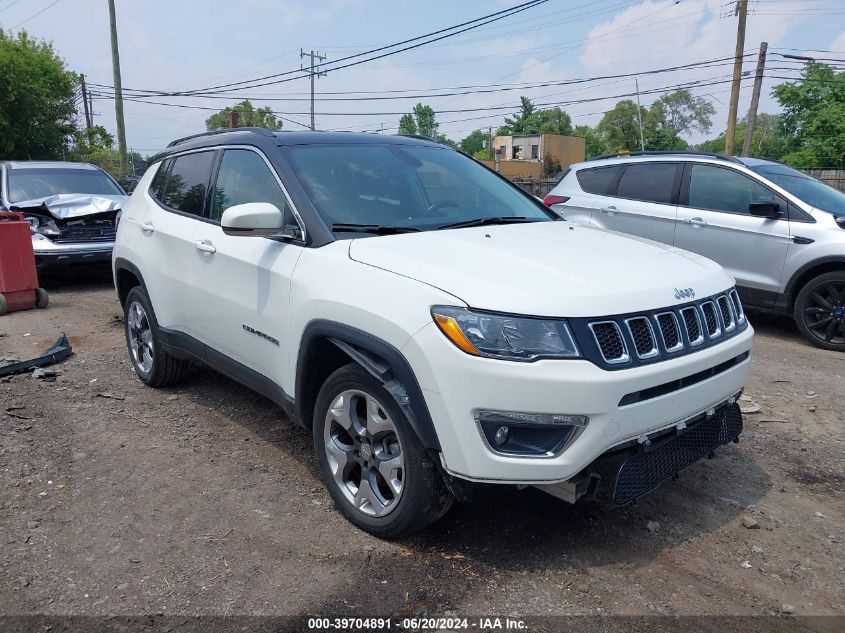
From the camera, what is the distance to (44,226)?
9578mm

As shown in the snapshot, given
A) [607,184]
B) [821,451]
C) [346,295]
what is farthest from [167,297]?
[607,184]

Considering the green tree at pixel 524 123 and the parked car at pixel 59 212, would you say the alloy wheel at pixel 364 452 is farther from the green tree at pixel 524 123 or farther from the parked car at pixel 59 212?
the green tree at pixel 524 123

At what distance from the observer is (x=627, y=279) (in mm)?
2916

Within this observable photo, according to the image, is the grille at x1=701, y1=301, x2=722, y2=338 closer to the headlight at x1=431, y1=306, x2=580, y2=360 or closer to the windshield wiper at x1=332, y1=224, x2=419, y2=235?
the headlight at x1=431, y1=306, x2=580, y2=360

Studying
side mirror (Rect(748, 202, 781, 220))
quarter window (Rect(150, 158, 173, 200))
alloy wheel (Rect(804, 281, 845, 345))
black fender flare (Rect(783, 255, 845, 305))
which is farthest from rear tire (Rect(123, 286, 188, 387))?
alloy wheel (Rect(804, 281, 845, 345))

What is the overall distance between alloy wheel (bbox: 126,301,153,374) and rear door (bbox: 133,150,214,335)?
423 millimetres

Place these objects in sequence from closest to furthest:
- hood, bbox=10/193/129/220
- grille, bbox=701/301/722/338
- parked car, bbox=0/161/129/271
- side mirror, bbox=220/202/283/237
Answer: grille, bbox=701/301/722/338 < side mirror, bbox=220/202/283/237 < parked car, bbox=0/161/129/271 < hood, bbox=10/193/129/220

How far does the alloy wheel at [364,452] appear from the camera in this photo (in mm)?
3035

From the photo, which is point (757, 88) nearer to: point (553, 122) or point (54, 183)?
point (54, 183)

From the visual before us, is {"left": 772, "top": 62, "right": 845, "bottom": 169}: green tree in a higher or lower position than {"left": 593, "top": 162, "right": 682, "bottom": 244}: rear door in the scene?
higher

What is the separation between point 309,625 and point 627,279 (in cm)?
186

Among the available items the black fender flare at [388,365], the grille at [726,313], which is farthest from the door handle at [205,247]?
the grille at [726,313]

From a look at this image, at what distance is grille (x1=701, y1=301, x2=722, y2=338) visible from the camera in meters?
3.10

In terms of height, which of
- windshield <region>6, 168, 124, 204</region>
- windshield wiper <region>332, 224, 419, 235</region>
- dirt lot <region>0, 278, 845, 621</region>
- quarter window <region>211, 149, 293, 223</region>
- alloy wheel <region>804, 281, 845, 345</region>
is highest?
quarter window <region>211, 149, 293, 223</region>
